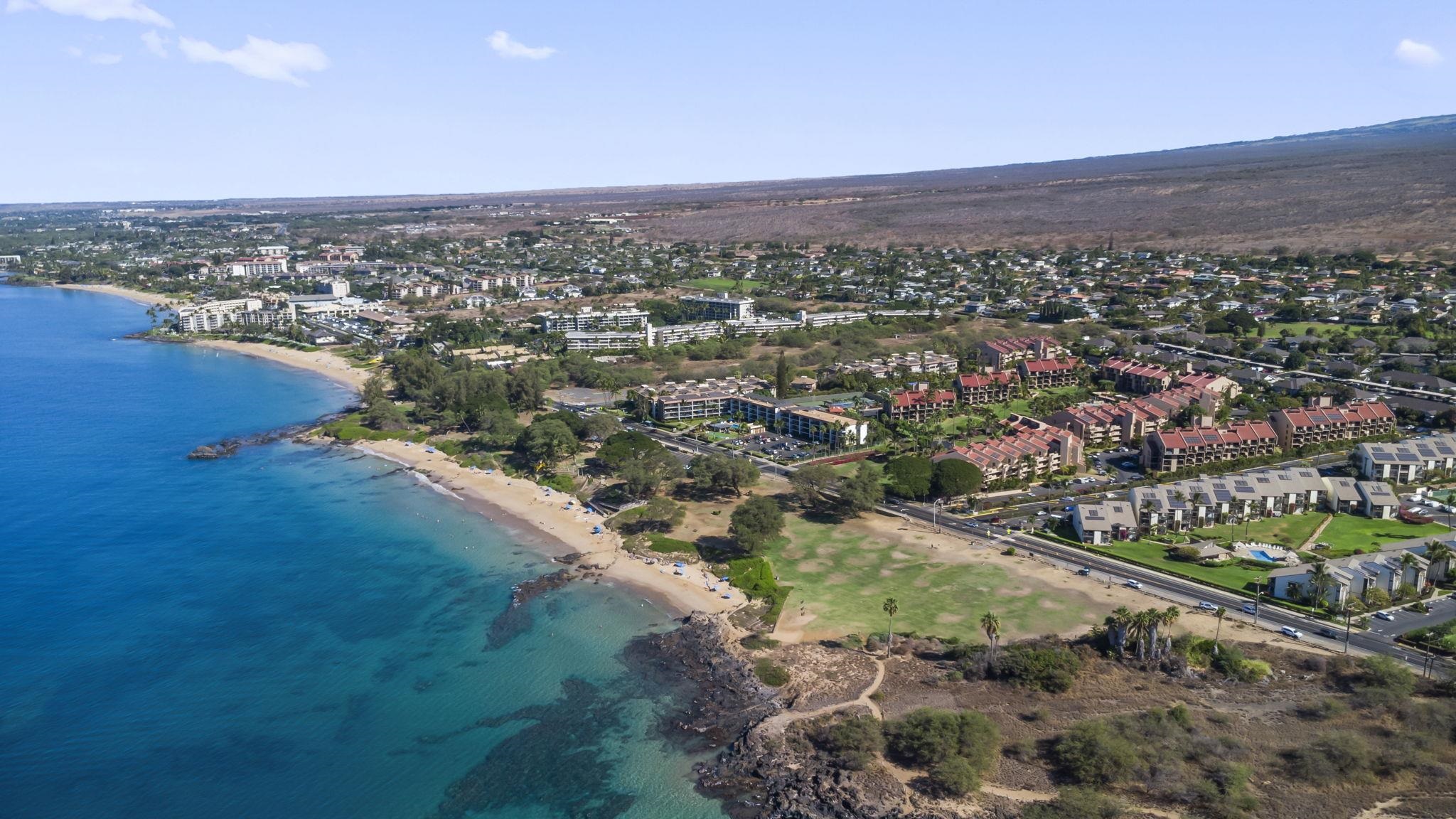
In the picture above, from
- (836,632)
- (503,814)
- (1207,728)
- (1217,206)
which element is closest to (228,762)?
(503,814)

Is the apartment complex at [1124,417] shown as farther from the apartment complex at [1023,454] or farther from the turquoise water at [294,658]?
the turquoise water at [294,658]

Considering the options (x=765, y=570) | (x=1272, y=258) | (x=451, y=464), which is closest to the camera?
(x=765, y=570)

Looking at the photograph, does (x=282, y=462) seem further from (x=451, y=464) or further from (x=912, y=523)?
(x=912, y=523)

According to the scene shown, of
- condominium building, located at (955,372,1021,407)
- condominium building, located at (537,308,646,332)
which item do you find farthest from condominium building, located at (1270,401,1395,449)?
condominium building, located at (537,308,646,332)

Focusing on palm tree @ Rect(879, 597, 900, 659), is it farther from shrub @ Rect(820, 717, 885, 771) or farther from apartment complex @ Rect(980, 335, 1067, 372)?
apartment complex @ Rect(980, 335, 1067, 372)

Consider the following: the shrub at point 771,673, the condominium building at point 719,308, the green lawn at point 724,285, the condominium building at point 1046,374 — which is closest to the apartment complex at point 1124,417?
the condominium building at point 1046,374

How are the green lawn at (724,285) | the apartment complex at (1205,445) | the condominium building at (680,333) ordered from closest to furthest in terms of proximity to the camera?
the apartment complex at (1205,445)
the condominium building at (680,333)
the green lawn at (724,285)
